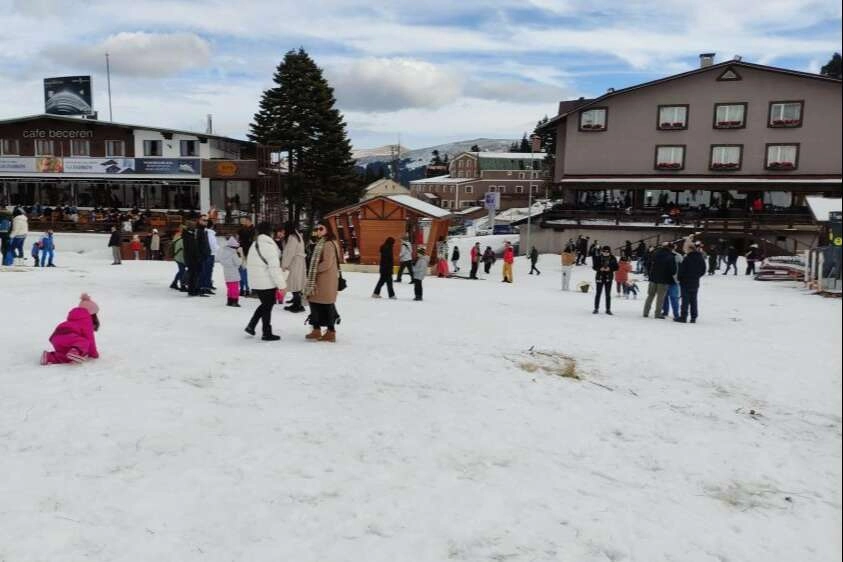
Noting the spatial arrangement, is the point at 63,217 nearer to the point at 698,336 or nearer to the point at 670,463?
the point at 698,336

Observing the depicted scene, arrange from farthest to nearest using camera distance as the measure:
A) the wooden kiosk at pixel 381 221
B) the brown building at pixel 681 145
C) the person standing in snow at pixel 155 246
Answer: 1. the brown building at pixel 681 145
2. the wooden kiosk at pixel 381 221
3. the person standing in snow at pixel 155 246

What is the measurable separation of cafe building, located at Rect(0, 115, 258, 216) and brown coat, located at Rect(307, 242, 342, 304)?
28288mm

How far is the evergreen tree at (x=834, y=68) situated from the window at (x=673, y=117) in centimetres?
4068

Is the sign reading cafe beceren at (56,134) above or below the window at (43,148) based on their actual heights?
above

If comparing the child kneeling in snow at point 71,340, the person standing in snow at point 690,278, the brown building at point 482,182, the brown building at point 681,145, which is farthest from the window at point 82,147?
the brown building at point 482,182

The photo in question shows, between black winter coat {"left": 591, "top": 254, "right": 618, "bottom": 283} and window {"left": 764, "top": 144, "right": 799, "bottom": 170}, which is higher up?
window {"left": 764, "top": 144, "right": 799, "bottom": 170}

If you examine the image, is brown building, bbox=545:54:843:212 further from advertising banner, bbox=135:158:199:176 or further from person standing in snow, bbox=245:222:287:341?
person standing in snow, bbox=245:222:287:341

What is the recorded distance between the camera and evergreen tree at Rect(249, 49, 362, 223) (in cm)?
4175

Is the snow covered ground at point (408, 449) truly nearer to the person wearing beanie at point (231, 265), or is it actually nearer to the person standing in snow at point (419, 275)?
the person wearing beanie at point (231, 265)

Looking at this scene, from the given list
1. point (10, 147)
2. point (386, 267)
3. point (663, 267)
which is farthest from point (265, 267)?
point (10, 147)

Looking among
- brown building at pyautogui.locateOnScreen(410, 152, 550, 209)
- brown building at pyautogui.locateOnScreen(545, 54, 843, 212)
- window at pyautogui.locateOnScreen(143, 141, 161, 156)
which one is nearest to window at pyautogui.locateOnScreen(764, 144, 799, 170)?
brown building at pyautogui.locateOnScreen(545, 54, 843, 212)

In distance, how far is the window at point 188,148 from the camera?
121ft

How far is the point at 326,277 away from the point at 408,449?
375 centimetres

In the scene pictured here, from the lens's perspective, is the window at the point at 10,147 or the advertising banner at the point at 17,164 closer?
the advertising banner at the point at 17,164
